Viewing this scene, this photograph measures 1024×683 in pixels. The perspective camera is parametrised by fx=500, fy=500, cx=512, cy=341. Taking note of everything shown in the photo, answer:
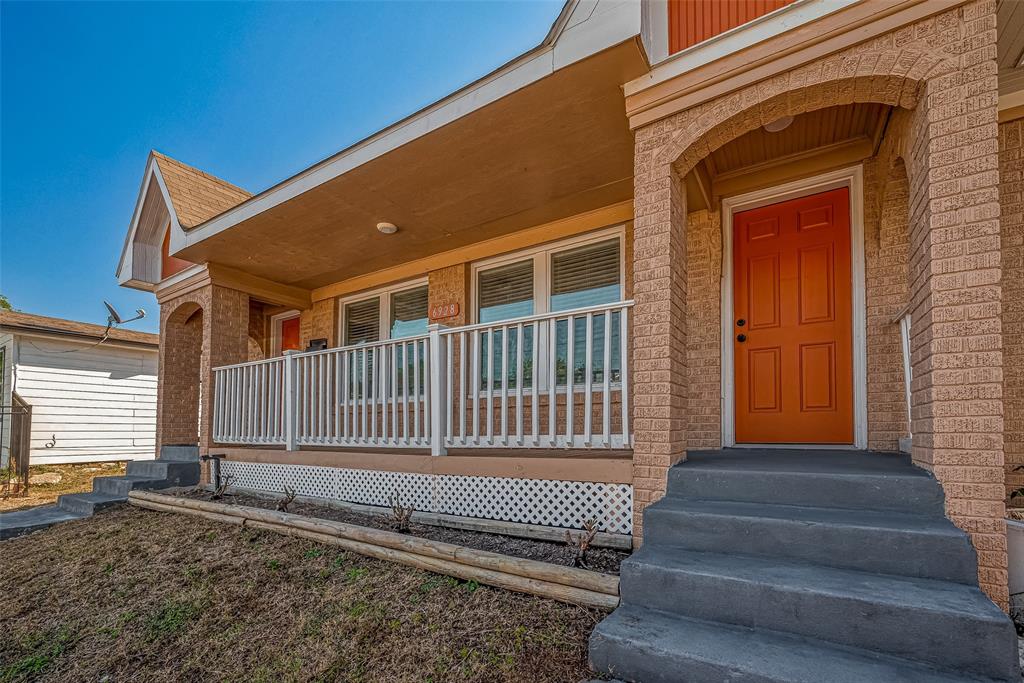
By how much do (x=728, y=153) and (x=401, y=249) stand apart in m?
3.95

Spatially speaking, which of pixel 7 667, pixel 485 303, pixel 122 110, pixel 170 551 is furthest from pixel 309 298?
pixel 122 110

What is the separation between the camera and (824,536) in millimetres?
2371

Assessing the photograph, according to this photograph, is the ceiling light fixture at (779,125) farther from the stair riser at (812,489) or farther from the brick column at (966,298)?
the stair riser at (812,489)

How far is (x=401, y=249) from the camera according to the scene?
644 centimetres

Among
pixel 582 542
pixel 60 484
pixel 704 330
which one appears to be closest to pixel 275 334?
pixel 60 484

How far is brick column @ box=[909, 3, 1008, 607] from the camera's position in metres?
2.26

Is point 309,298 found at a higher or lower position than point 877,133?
lower

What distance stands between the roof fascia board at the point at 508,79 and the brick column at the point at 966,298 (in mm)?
1664

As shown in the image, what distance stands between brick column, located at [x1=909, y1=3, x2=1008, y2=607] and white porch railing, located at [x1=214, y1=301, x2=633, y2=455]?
1617mm

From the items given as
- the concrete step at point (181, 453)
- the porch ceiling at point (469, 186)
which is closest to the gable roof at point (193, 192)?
the porch ceiling at point (469, 186)

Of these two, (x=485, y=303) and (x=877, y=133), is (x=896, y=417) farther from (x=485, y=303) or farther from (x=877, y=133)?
(x=485, y=303)

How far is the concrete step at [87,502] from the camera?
5945mm

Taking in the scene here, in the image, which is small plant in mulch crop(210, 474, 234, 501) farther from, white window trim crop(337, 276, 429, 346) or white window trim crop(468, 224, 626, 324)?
white window trim crop(468, 224, 626, 324)

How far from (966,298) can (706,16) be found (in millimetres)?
2277
